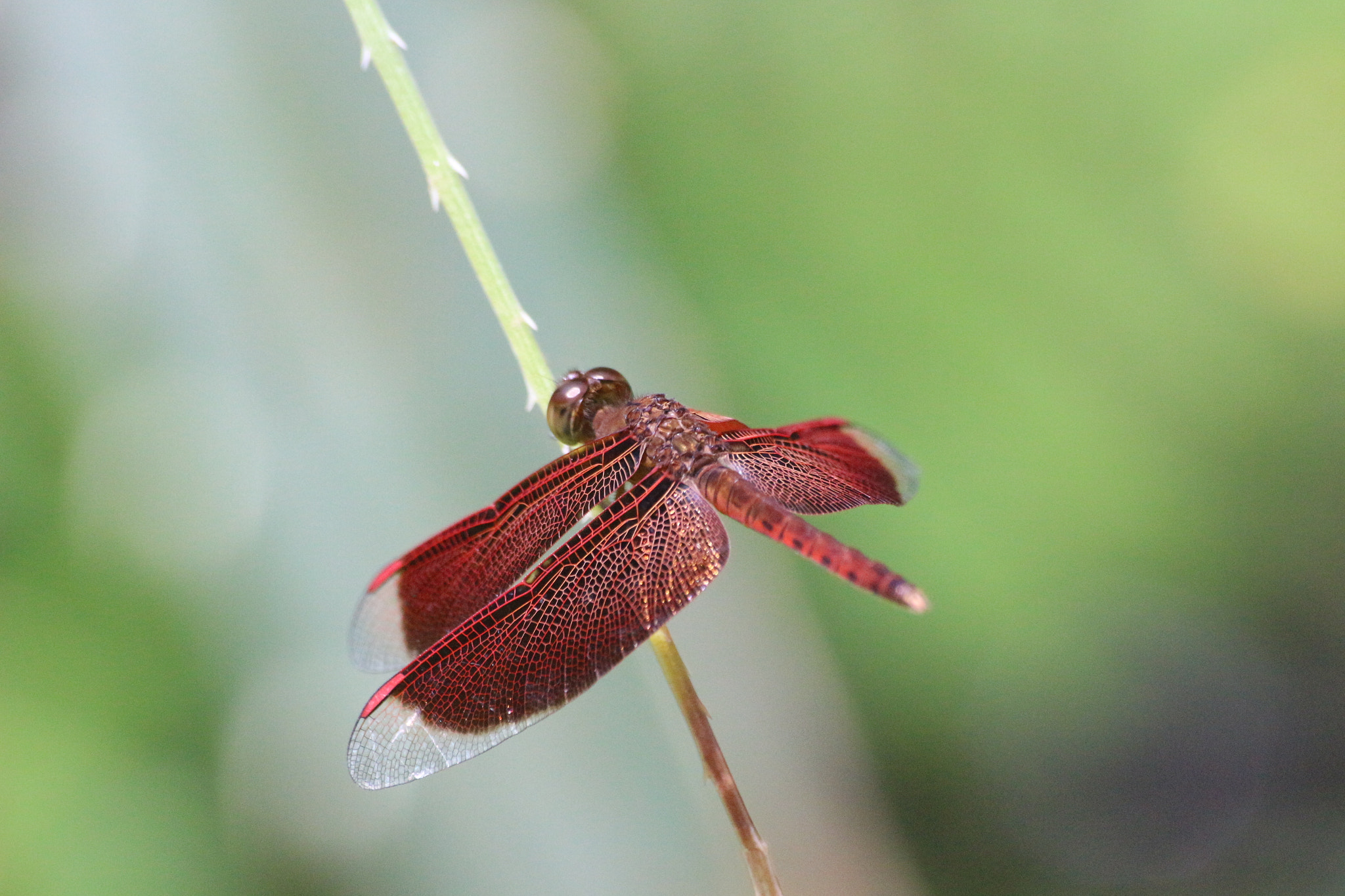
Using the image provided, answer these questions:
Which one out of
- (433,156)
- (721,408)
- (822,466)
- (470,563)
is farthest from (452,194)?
(721,408)

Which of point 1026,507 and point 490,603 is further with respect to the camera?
point 1026,507

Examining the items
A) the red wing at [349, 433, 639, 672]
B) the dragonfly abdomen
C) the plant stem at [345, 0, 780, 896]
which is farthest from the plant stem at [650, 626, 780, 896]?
the red wing at [349, 433, 639, 672]

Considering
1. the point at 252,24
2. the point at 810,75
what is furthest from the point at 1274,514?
the point at 252,24

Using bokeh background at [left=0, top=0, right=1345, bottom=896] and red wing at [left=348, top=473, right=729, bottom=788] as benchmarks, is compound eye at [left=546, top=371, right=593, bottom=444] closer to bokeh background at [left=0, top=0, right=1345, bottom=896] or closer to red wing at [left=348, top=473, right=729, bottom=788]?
red wing at [left=348, top=473, right=729, bottom=788]

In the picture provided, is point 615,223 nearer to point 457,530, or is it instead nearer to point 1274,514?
point 457,530

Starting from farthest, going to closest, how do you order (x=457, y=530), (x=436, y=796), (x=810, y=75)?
(x=810, y=75), (x=436, y=796), (x=457, y=530)

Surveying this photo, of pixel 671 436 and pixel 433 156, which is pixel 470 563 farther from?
pixel 433 156

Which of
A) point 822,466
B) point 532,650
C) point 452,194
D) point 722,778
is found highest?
point 452,194
